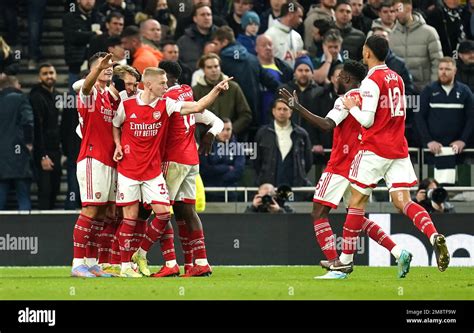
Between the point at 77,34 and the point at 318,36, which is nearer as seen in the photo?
the point at 77,34

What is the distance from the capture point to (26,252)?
859 inches

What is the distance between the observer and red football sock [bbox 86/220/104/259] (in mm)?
17688

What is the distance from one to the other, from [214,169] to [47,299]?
820 cm

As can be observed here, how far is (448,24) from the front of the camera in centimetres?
2480

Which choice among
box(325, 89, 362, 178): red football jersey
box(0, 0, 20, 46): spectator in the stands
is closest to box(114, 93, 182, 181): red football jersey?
box(325, 89, 362, 178): red football jersey

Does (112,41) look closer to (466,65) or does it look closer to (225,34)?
(225,34)

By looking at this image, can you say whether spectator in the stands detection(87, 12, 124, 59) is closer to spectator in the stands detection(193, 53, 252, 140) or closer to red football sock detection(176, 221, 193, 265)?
spectator in the stands detection(193, 53, 252, 140)

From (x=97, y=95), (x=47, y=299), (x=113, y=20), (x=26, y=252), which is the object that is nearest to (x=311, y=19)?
(x=113, y=20)

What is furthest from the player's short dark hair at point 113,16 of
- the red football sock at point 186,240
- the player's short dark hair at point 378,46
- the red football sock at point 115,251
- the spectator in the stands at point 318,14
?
the player's short dark hair at point 378,46

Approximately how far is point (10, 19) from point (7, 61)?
1.69 meters

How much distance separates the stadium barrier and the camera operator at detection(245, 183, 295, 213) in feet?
0.42

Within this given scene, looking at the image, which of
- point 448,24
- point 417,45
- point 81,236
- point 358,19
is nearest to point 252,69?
point 358,19

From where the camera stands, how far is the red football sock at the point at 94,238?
17688 millimetres
